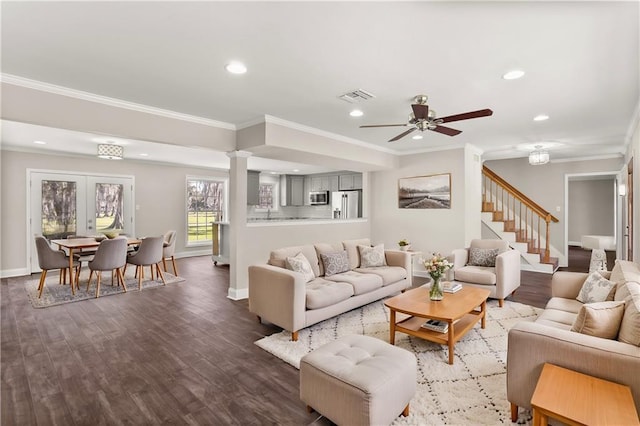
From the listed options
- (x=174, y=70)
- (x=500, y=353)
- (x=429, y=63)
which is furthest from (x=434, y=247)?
(x=174, y=70)

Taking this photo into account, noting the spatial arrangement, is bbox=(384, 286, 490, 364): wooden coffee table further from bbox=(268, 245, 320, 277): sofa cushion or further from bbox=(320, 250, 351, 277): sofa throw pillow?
bbox=(268, 245, 320, 277): sofa cushion

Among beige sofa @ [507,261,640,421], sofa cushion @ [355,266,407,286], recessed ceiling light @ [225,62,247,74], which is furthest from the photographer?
sofa cushion @ [355,266,407,286]

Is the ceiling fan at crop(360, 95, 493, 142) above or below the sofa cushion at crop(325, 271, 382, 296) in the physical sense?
above

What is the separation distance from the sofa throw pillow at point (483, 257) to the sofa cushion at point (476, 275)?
10 cm

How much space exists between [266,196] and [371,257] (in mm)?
6869

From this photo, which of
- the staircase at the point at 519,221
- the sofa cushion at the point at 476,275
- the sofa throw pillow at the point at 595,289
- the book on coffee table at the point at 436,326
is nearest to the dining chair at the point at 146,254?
the book on coffee table at the point at 436,326

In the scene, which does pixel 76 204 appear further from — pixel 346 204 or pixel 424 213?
pixel 424 213

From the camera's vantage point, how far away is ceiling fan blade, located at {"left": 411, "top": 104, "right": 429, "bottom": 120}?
2.99 m

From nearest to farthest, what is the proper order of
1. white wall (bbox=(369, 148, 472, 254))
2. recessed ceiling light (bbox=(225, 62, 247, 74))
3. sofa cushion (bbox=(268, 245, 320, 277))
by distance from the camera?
recessed ceiling light (bbox=(225, 62, 247, 74)), sofa cushion (bbox=(268, 245, 320, 277)), white wall (bbox=(369, 148, 472, 254))

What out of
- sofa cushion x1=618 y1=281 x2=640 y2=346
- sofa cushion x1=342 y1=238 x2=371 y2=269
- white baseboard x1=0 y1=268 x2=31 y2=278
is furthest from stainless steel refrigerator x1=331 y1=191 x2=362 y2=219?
white baseboard x1=0 y1=268 x2=31 y2=278

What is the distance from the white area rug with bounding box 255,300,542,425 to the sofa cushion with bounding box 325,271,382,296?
0.33 m

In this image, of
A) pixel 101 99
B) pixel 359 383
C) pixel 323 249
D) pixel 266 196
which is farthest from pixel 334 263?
pixel 266 196

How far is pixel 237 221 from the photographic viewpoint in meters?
4.79

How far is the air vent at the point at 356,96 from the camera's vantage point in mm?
3379
